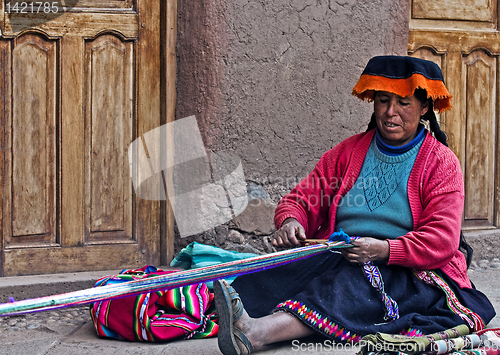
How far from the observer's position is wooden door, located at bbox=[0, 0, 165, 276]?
125 inches

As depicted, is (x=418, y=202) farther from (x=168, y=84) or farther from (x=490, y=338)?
(x=168, y=84)

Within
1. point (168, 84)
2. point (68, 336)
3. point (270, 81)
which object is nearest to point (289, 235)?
point (68, 336)

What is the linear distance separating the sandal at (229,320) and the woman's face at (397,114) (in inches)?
41.5

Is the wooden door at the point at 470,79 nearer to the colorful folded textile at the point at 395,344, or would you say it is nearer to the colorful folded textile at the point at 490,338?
the colorful folded textile at the point at 490,338

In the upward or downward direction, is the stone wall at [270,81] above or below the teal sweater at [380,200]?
above

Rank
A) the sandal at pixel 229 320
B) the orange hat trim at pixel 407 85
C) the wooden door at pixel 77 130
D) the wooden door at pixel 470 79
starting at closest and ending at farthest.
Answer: the sandal at pixel 229 320
the orange hat trim at pixel 407 85
the wooden door at pixel 77 130
the wooden door at pixel 470 79

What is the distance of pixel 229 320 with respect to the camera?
196 centimetres

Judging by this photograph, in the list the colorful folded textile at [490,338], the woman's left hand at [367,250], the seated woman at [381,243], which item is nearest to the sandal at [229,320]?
the seated woman at [381,243]

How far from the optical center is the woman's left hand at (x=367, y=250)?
2.18m

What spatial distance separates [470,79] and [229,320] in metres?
2.99

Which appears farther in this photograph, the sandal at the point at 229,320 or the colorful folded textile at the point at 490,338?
the colorful folded textile at the point at 490,338

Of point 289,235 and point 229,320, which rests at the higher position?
point 289,235

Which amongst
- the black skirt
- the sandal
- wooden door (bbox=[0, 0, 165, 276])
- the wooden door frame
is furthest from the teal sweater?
wooden door (bbox=[0, 0, 165, 276])

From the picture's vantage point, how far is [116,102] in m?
3.36
